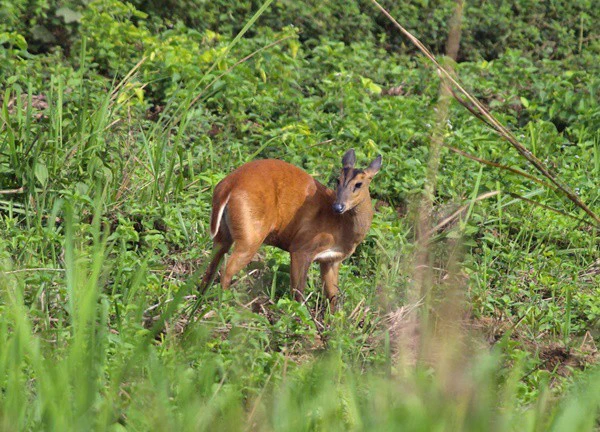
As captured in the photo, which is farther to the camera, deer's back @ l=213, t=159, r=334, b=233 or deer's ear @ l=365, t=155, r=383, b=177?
deer's ear @ l=365, t=155, r=383, b=177

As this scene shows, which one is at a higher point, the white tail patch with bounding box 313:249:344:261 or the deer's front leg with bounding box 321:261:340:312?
the white tail patch with bounding box 313:249:344:261

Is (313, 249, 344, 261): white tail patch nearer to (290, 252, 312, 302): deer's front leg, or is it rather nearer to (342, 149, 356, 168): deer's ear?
(290, 252, 312, 302): deer's front leg

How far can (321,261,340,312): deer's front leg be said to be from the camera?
6.33m

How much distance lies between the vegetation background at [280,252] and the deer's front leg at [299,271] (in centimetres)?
14

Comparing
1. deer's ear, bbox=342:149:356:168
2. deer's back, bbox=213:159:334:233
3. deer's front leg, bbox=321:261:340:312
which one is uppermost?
deer's ear, bbox=342:149:356:168

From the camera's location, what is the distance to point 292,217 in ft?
20.9

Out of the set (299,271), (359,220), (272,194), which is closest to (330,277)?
(299,271)

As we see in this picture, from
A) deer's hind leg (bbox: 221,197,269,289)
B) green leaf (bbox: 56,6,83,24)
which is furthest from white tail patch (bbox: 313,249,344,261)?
green leaf (bbox: 56,6,83,24)

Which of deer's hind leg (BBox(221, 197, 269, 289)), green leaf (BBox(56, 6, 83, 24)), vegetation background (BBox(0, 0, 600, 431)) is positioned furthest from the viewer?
green leaf (BBox(56, 6, 83, 24))

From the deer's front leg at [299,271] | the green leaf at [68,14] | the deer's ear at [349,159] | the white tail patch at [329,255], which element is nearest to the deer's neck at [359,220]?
the white tail patch at [329,255]

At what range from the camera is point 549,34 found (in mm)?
11094

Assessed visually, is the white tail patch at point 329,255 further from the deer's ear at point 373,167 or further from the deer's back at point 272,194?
the deer's ear at point 373,167

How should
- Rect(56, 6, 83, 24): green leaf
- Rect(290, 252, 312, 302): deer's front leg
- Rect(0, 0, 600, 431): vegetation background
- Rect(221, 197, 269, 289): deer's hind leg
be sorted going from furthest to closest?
Rect(56, 6, 83, 24): green leaf, Rect(290, 252, 312, 302): deer's front leg, Rect(221, 197, 269, 289): deer's hind leg, Rect(0, 0, 600, 431): vegetation background

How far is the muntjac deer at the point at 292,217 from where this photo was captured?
6043mm
